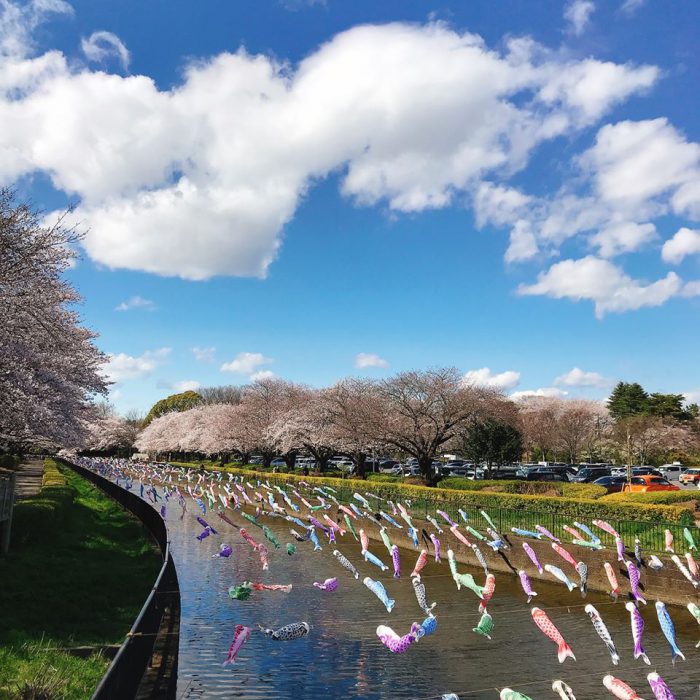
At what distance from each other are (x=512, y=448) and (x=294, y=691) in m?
30.6

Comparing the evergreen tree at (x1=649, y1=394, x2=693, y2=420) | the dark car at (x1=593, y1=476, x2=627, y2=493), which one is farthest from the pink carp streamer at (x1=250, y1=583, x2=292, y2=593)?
the evergreen tree at (x1=649, y1=394, x2=693, y2=420)

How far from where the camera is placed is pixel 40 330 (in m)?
17.8

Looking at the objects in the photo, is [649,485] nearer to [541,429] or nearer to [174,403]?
[541,429]

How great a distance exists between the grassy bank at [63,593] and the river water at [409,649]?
4.33 feet

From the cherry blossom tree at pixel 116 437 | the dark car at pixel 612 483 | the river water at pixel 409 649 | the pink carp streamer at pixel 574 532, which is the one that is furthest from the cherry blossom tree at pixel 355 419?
the cherry blossom tree at pixel 116 437

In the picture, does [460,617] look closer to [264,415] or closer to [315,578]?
[315,578]

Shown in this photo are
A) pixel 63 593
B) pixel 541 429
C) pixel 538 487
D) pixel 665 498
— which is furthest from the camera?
pixel 541 429

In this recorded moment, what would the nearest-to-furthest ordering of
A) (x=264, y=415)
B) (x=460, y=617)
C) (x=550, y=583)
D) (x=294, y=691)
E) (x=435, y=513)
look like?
(x=294, y=691) → (x=460, y=617) → (x=550, y=583) → (x=435, y=513) → (x=264, y=415)

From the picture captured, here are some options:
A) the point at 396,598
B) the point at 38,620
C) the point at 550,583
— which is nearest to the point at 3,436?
the point at 38,620

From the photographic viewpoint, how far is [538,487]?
2961 centimetres

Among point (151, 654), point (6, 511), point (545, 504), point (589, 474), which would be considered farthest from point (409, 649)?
point (589, 474)

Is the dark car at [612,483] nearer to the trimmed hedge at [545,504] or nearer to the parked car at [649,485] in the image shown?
the parked car at [649,485]

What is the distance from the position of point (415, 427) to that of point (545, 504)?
1534 cm

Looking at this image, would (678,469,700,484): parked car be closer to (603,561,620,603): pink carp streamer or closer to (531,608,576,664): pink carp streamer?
(603,561,620,603): pink carp streamer
